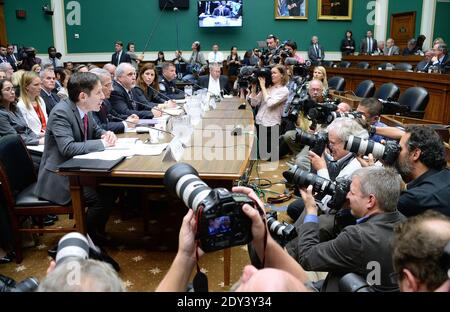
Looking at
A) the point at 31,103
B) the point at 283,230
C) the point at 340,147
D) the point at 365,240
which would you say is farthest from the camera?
the point at 31,103

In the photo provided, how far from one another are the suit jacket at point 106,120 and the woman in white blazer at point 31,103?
614 mm

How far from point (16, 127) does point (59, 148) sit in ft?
3.52

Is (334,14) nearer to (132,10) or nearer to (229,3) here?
(229,3)

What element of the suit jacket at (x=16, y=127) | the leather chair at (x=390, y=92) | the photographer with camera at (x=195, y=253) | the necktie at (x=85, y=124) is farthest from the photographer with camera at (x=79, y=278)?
the leather chair at (x=390, y=92)

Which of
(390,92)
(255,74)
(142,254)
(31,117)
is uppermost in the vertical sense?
(255,74)

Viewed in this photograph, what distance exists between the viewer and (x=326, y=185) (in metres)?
1.91

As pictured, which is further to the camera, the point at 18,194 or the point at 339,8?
the point at 339,8

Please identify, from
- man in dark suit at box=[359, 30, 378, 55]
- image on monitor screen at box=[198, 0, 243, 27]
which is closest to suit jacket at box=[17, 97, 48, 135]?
image on monitor screen at box=[198, 0, 243, 27]

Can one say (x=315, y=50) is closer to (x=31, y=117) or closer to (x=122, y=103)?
(x=122, y=103)

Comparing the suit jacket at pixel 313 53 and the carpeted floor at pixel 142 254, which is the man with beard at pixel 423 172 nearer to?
the carpeted floor at pixel 142 254

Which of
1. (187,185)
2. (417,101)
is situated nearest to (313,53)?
(417,101)

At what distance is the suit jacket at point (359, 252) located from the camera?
1583 millimetres

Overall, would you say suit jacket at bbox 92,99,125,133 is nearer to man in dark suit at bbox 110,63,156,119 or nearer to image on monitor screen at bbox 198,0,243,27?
man in dark suit at bbox 110,63,156,119

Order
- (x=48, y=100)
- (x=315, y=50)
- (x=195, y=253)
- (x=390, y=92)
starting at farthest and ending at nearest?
(x=315, y=50)
(x=390, y=92)
(x=48, y=100)
(x=195, y=253)
